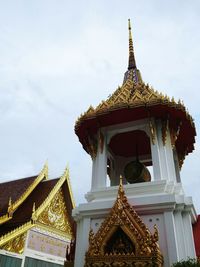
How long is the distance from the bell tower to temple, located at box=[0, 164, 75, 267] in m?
5.65

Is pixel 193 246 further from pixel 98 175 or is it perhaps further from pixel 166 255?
pixel 98 175

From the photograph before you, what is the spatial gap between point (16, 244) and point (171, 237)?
743 cm

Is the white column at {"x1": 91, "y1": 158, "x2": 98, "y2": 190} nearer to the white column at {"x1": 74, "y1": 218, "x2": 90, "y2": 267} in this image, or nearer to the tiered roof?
the white column at {"x1": 74, "y1": 218, "x2": 90, "y2": 267}

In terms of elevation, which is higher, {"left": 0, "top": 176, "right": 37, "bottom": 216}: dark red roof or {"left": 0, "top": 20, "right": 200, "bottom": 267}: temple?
{"left": 0, "top": 176, "right": 37, "bottom": 216}: dark red roof

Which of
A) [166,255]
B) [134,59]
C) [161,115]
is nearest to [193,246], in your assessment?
[166,255]

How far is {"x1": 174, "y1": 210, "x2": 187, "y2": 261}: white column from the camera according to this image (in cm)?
413

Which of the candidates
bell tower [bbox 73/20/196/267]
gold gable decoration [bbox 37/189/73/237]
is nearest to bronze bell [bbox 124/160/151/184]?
bell tower [bbox 73/20/196/267]

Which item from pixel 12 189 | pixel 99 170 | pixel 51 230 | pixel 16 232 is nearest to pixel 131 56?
pixel 99 170

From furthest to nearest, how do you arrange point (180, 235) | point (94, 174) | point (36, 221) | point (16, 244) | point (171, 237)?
point (36, 221), point (16, 244), point (94, 174), point (180, 235), point (171, 237)

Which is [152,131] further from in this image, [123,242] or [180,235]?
[123,242]

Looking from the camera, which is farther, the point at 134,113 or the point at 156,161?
the point at 134,113

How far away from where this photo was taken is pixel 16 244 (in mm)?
10062

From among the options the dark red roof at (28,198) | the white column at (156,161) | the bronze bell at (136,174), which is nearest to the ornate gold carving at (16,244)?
the dark red roof at (28,198)

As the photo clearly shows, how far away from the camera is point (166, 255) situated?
13.5 ft
